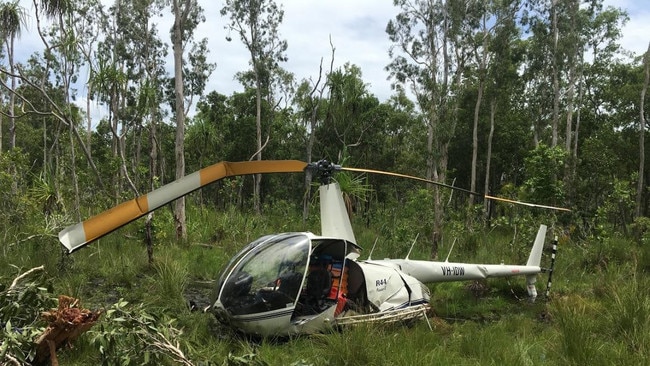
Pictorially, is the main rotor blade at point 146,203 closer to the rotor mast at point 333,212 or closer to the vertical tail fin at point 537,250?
the rotor mast at point 333,212

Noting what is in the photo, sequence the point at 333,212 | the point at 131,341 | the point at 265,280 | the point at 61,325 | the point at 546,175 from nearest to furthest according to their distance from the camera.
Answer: the point at 61,325, the point at 131,341, the point at 265,280, the point at 333,212, the point at 546,175

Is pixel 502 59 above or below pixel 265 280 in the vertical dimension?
above

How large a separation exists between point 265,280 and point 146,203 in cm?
203

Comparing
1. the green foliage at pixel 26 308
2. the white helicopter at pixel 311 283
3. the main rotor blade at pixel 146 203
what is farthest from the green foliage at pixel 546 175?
the green foliage at pixel 26 308

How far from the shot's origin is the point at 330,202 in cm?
633

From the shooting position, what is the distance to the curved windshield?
17.7 feet

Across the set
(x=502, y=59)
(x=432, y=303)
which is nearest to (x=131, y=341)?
(x=432, y=303)

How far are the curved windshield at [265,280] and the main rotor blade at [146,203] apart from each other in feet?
4.44

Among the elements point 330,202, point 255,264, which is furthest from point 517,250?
point 255,264

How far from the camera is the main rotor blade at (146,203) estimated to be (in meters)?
3.49

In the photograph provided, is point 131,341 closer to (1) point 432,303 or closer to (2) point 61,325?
(2) point 61,325

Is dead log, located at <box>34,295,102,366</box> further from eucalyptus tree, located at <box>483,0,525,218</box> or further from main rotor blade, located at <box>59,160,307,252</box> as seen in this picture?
eucalyptus tree, located at <box>483,0,525,218</box>

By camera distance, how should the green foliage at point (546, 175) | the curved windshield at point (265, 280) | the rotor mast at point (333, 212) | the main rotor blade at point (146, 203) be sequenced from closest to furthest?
the main rotor blade at point (146, 203), the curved windshield at point (265, 280), the rotor mast at point (333, 212), the green foliage at point (546, 175)

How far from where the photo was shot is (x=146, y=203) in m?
3.86
